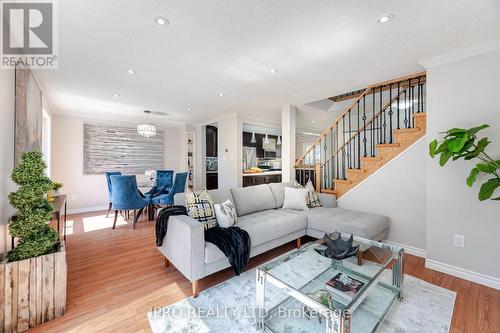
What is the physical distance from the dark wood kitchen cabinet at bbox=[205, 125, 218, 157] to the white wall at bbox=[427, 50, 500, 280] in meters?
5.97

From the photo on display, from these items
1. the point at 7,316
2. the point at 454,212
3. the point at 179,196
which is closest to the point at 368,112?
the point at 454,212

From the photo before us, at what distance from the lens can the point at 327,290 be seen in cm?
172

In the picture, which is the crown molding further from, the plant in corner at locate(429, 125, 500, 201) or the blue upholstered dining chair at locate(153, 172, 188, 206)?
the blue upholstered dining chair at locate(153, 172, 188, 206)

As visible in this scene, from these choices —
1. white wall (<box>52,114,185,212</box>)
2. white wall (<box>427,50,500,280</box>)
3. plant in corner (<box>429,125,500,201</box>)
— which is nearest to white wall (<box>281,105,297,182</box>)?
white wall (<box>427,50,500,280</box>)

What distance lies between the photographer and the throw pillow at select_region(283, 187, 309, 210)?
11.1 ft

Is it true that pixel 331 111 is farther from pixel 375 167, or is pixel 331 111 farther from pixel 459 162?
pixel 459 162

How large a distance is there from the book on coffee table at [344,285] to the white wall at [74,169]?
5.88 m

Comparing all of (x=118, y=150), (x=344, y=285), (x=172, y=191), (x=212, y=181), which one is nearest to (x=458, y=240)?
(x=344, y=285)

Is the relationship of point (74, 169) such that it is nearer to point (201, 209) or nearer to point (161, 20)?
point (201, 209)

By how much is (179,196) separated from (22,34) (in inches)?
86.6

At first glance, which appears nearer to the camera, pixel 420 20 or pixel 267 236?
pixel 420 20

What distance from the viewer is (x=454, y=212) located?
2420mm

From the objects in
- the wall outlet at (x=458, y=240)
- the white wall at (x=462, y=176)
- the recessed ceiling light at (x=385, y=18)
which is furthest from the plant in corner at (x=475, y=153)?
the recessed ceiling light at (x=385, y=18)

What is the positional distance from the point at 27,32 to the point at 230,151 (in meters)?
4.01
